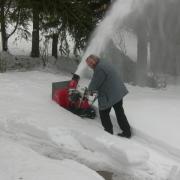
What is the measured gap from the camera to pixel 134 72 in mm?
14812

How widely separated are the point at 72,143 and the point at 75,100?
1382mm

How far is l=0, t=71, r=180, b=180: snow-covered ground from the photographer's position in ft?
21.4

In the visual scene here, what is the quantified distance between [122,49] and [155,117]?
598cm

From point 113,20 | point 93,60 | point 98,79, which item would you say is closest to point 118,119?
point 98,79

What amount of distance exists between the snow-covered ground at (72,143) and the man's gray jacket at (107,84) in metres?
0.57

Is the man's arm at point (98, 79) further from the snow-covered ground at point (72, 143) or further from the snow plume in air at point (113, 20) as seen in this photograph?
the snow plume in air at point (113, 20)

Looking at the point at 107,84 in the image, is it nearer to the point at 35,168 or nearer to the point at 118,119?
the point at 118,119

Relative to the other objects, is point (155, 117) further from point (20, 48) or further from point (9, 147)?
point (20, 48)

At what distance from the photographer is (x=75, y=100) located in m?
8.91

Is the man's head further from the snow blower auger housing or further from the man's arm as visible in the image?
the snow blower auger housing

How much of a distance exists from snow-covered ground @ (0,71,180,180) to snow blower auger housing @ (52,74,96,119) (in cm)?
16

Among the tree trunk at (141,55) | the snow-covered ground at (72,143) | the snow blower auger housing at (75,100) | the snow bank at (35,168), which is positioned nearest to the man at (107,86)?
the snow-covered ground at (72,143)

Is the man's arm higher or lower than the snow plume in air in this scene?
lower

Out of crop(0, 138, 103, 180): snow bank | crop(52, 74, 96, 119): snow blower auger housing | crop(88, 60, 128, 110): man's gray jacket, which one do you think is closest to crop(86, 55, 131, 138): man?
crop(88, 60, 128, 110): man's gray jacket
